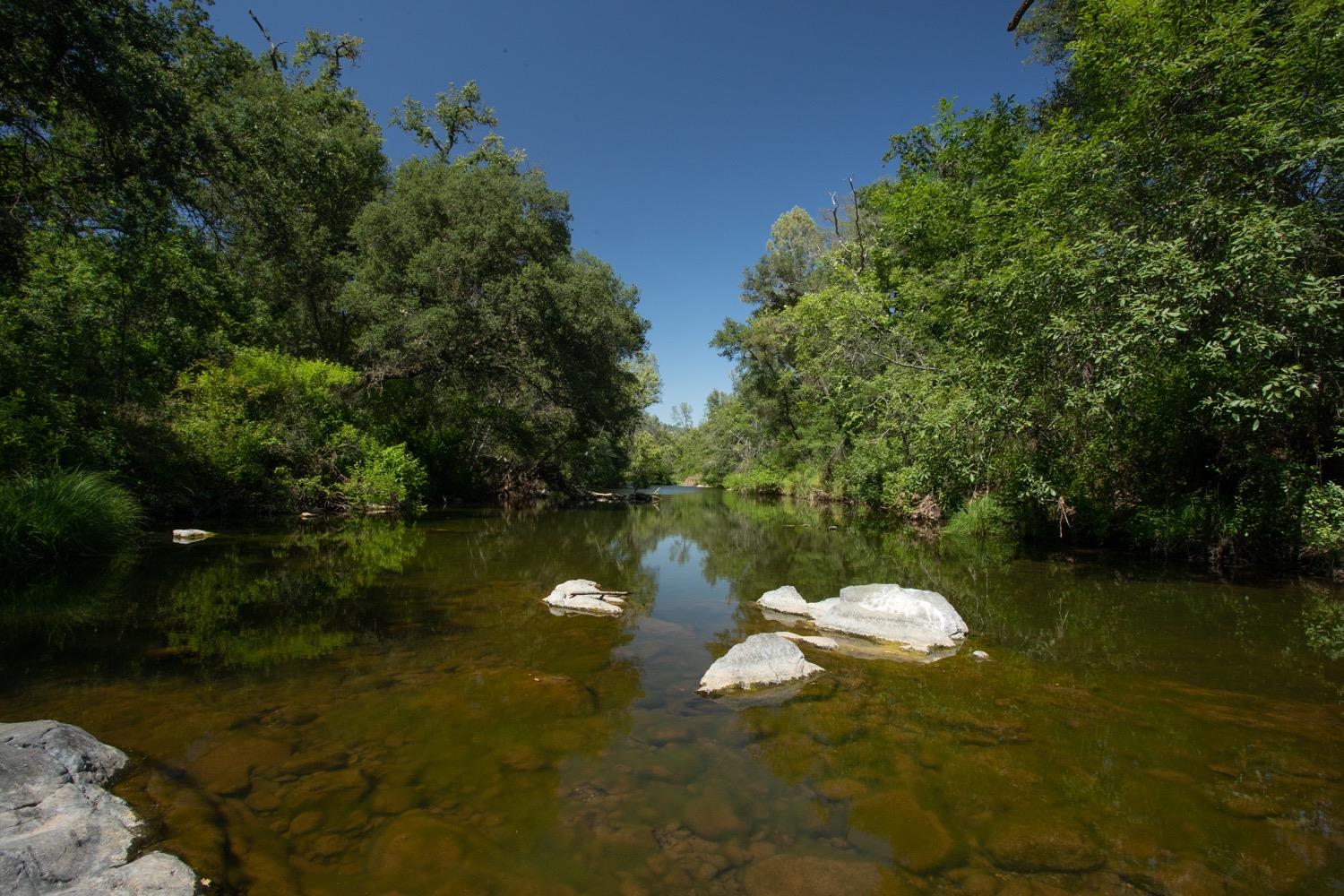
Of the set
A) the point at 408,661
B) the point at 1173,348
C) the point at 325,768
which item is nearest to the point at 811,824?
the point at 325,768

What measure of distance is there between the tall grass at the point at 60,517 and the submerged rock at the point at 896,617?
12.2 m

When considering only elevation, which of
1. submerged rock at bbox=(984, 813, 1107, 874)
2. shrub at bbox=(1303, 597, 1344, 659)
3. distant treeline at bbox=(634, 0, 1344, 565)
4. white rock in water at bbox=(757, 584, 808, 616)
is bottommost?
submerged rock at bbox=(984, 813, 1107, 874)

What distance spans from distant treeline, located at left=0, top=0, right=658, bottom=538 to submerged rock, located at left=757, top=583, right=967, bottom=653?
37.8 feet

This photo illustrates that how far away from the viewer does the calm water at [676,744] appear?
3.11 meters

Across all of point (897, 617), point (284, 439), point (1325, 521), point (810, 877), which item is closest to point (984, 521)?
point (1325, 521)

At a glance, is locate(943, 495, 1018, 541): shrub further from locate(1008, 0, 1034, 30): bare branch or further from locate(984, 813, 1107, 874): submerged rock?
locate(984, 813, 1107, 874): submerged rock

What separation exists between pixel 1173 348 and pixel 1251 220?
2011mm

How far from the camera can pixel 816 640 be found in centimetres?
685

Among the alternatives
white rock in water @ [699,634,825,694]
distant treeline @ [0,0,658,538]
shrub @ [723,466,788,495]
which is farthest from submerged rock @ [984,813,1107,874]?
shrub @ [723,466,788,495]

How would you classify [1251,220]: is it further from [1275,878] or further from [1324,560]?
[1275,878]

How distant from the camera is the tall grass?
30.2ft

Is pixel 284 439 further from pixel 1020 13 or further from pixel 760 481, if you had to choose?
pixel 760 481

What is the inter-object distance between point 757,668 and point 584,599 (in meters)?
3.67

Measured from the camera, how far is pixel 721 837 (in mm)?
3363
